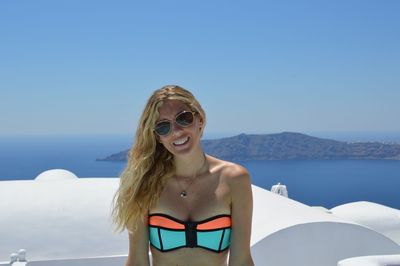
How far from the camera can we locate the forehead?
269 centimetres

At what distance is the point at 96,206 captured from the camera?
A: 6367mm

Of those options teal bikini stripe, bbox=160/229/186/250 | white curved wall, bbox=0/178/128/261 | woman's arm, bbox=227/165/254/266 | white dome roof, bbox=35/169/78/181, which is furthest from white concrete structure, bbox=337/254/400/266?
white dome roof, bbox=35/169/78/181

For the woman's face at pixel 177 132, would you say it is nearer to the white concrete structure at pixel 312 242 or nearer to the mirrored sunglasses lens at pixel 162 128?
the mirrored sunglasses lens at pixel 162 128

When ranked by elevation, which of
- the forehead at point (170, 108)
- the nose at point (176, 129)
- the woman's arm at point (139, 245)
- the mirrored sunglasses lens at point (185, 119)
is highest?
the forehead at point (170, 108)

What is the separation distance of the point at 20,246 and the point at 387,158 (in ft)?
153

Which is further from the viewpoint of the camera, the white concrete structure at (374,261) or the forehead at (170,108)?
the white concrete structure at (374,261)


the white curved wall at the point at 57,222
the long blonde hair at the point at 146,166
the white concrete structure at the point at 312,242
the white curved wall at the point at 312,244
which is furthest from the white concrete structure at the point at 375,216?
the long blonde hair at the point at 146,166

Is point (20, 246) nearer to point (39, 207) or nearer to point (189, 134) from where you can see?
point (39, 207)

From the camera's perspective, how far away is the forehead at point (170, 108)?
8.82 ft

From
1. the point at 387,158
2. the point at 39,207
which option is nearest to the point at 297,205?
the point at 39,207

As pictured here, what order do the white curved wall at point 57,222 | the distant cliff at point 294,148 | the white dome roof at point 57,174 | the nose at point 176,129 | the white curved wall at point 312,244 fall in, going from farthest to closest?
1. the distant cliff at point 294,148
2. the white dome roof at point 57,174
3. the white curved wall at point 57,222
4. the white curved wall at point 312,244
5. the nose at point 176,129

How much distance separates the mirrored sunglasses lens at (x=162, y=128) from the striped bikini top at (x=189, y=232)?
45 cm

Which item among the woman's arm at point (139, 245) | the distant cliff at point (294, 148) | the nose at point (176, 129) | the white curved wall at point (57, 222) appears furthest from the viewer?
the distant cliff at point (294, 148)

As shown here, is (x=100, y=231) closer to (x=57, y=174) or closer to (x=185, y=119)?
(x=185, y=119)
